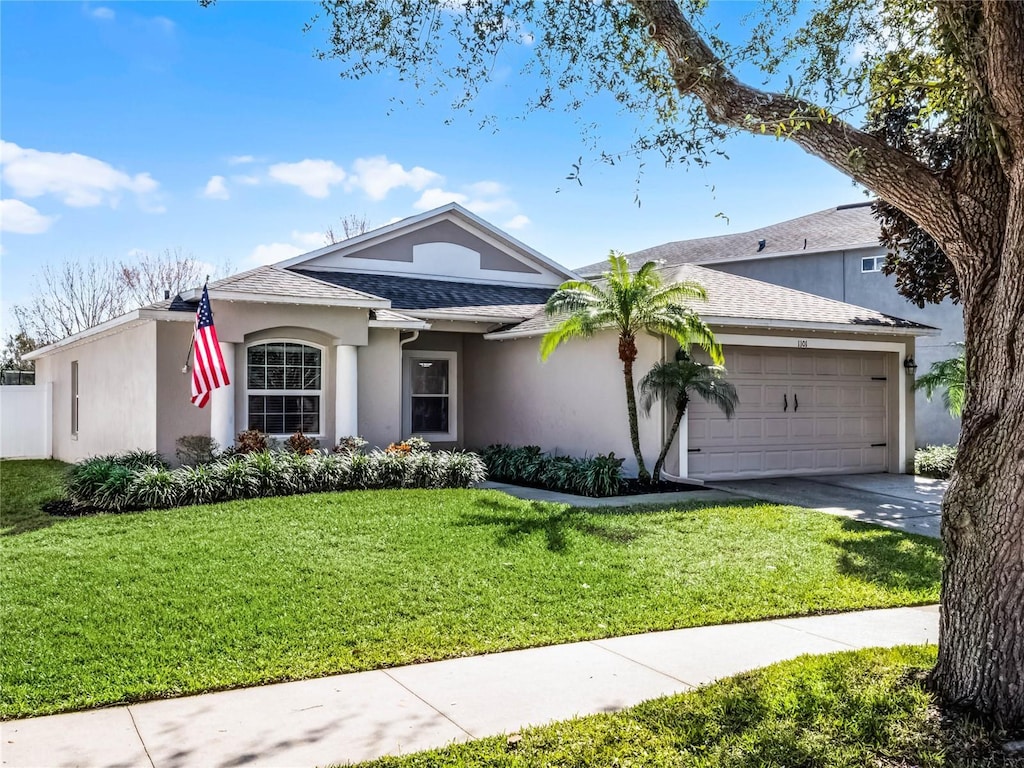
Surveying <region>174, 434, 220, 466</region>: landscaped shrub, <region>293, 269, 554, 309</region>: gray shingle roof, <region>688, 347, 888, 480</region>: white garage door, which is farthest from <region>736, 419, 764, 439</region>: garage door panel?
<region>174, 434, 220, 466</region>: landscaped shrub

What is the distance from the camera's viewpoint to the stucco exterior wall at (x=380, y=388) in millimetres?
14406

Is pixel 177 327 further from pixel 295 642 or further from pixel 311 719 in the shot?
pixel 311 719

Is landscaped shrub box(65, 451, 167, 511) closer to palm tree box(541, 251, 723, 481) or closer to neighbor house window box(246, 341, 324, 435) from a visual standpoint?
neighbor house window box(246, 341, 324, 435)

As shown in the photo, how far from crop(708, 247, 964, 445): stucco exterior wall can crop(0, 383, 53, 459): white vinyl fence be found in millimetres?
21962

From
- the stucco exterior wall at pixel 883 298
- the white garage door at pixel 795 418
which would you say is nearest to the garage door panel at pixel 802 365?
the white garage door at pixel 795 418

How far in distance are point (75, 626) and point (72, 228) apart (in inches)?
1014

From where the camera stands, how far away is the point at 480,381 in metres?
18.1

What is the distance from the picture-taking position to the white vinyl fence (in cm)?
2064

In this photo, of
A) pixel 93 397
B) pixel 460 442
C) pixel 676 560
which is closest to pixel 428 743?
pixel 676 560

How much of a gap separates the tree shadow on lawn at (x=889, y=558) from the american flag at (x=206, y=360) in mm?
8629

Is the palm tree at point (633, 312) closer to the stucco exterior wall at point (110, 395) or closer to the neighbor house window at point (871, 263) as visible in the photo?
the stucco exterior wall at point (110, 395)

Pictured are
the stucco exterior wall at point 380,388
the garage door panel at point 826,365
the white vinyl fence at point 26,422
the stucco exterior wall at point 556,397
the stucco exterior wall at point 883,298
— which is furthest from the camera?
the stucco exterior wall at point 883,298

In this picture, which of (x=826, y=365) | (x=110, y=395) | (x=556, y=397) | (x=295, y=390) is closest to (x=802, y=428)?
(x=826, y=365)

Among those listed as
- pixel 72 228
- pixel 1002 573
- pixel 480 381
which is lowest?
pixel 1002 573
